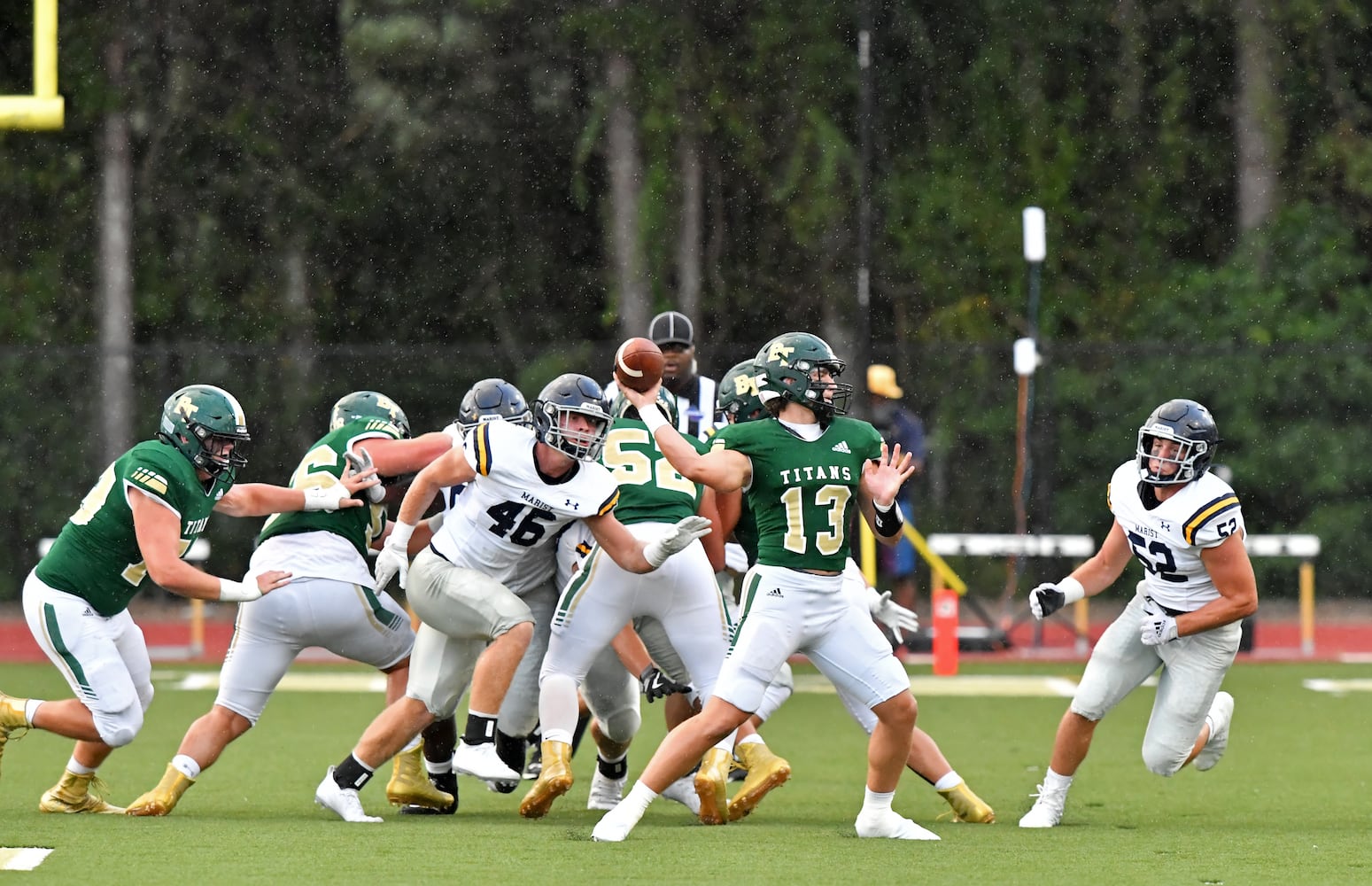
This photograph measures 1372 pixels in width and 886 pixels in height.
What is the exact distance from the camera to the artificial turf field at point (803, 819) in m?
5.76

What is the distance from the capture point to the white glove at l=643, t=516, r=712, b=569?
22.1 feet

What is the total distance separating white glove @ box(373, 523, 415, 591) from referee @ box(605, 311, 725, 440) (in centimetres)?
143

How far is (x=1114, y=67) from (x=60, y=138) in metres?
10.9

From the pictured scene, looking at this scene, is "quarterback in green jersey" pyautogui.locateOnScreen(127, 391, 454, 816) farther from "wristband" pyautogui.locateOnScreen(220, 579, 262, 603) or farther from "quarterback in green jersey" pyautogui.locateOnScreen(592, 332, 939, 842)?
"quarterback in green jersey" pyautogui.locateOnScreen(592, 332, 939, 842)

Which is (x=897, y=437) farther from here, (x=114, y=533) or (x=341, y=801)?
(x=114, y=533)

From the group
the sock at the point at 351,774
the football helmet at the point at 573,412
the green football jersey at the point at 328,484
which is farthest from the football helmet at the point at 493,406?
the sock at the point at 351,774

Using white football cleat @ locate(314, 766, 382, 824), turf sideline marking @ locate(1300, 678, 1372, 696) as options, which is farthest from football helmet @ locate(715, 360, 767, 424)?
turf sideline marking @ locate(1300, 678, 1372, 696)

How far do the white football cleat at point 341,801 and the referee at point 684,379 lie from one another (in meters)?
2.26

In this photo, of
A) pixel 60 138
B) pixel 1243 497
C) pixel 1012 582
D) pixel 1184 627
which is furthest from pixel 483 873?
pixel 60 138

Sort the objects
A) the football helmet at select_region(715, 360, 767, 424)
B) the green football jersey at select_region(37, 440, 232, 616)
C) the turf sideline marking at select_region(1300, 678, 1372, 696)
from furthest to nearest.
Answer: the turf sideline marking at select_region(1300, 678, 1372, 696), the football helmet at select_region(715, 360, 767, 424), the green football jersey at select_region(37, 440, 232, 616)

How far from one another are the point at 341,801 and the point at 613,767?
1186 mm

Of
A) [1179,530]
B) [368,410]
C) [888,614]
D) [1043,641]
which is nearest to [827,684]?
[1043,641]

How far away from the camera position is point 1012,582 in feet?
52.0

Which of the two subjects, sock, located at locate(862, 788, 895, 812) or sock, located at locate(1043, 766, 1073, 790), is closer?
sock, located at locate(862, 788, 895, 812)
